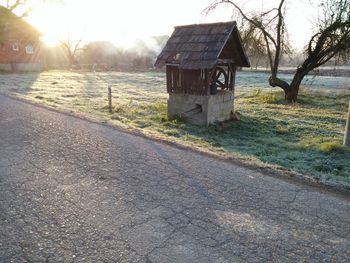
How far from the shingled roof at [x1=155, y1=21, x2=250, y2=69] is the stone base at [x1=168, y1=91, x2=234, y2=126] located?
123 centimetres

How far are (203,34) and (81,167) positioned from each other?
7.02 meters

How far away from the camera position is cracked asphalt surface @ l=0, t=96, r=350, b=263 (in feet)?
11.3

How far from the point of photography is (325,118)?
41.8 ft

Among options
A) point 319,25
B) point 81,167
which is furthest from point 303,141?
point 319,25

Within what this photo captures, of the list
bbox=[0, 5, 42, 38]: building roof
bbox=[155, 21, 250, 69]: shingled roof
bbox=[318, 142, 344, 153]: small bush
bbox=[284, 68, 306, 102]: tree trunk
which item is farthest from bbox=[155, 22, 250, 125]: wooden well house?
bbox=[0, 5, 42, 38]: building roof

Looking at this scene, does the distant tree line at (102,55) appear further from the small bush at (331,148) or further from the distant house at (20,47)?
the small bush at (331,148)

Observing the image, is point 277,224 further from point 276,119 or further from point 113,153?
point 276,119

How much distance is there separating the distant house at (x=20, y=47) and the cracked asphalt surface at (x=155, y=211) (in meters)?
34.5

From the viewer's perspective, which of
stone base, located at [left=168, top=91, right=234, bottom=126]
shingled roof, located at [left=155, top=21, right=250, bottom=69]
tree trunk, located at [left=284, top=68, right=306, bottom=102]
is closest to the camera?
shingled roof, located at [left=155, top=21, right=250, bottom=69]

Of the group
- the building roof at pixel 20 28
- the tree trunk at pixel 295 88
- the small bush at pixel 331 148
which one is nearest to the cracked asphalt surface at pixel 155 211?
the small bush at pixel 331 148

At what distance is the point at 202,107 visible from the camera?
10648 mm

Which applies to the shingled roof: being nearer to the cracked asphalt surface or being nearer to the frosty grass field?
the frosty grass field

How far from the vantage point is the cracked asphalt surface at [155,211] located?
3430 mm

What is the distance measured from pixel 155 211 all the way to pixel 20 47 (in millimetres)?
39542
